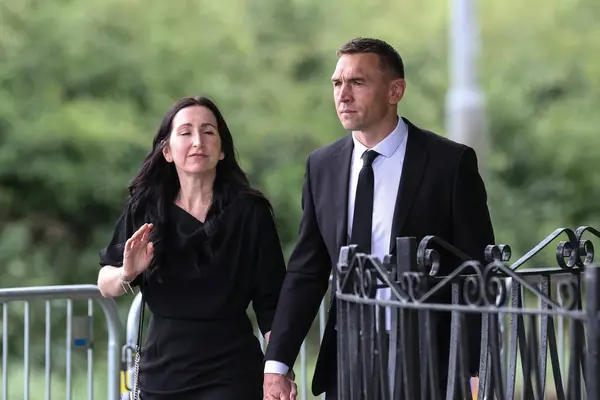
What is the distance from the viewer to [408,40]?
49.2 ft

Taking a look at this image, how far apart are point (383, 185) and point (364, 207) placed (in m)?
0.11

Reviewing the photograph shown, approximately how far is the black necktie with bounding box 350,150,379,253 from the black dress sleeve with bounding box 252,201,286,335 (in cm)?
47

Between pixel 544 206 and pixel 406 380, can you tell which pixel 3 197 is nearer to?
pixel 544 206

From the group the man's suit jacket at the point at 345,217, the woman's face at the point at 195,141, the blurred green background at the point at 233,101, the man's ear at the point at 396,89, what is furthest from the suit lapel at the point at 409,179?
the blurred green background at the point at 233,101

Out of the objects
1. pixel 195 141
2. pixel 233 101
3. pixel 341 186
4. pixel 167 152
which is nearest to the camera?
pixel 341 186

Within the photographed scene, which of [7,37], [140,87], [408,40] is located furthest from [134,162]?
[408,40]

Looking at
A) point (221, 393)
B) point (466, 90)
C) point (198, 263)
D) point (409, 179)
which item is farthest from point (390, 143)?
point (466, 90)

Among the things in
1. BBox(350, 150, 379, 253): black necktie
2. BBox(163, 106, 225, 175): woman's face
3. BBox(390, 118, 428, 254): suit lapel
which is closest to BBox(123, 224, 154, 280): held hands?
BBox(163, 106, 225, 175): woman's face

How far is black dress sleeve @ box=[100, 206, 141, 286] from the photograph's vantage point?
384 centimetres

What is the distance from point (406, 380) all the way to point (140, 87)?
11067 millimetres

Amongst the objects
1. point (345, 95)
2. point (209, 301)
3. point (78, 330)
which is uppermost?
point (345, 95)

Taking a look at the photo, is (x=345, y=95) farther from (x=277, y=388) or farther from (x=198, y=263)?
(x=277, y=388)

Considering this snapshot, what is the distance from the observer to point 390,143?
3.55 meters

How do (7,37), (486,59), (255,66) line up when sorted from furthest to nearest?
(486,59), (255,66), (7,37)
